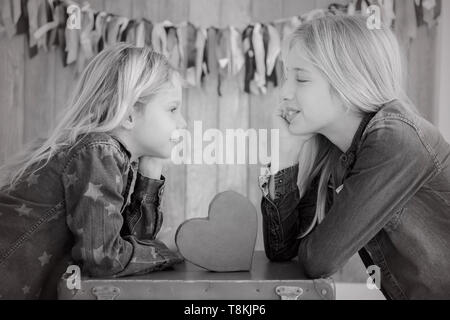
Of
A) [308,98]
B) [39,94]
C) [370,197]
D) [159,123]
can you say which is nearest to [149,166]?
[159,123]

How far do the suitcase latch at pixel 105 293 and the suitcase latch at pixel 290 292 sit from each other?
9.4 inches

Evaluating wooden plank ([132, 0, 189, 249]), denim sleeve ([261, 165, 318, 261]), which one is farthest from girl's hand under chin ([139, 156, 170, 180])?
wooden plank ([132, 0, 189, 249])

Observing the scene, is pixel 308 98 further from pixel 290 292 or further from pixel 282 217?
pixel 290 292

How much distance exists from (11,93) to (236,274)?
4.76ft

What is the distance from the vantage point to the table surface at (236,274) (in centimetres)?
81

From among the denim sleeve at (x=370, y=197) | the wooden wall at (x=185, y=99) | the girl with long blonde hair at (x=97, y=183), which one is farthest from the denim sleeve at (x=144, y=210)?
the wooden wall at (x=185, y=99)

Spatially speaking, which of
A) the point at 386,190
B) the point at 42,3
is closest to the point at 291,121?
the point at 386,190

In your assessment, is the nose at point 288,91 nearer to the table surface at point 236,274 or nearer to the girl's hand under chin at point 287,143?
the girl's hand under chin at point 287,143

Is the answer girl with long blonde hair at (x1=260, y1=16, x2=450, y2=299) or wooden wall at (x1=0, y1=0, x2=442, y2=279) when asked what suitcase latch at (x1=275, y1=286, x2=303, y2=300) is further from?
wooden wall at (x1=0, y1=0, x2=442, y2=279)

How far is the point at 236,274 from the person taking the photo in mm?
850

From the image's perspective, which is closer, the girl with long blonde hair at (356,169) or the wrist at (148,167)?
the girl with long blonde hair at (356,169)

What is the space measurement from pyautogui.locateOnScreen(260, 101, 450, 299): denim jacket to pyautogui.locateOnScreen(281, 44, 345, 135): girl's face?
0.06 meters

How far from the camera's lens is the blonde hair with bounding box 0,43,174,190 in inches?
39.2

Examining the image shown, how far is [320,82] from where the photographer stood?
3.17 feet
